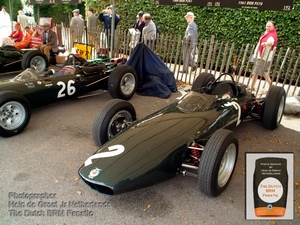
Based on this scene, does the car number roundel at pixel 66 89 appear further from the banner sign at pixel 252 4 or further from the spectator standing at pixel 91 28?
the spectator standing at pixel 91 28

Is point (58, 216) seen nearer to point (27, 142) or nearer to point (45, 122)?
point (27, 142)

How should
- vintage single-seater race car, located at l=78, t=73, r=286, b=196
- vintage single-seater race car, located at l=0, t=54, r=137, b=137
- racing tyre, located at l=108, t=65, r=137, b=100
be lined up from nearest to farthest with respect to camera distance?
vintage single-seater race car, located at l=78, t=73, r=286, b=196, vintage single-seater race car, located at l=0, t=54, r=137, b=137, racing tyre, located at l=108, t=65, r=137, b=100

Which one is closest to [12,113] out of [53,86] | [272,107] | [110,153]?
[53,86]

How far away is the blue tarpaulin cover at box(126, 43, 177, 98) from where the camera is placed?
6.66 m

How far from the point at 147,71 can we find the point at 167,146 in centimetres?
415

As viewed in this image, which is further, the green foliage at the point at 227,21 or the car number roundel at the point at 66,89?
the green foliage at the point at 227,21

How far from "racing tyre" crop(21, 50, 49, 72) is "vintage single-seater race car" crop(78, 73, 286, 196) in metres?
4.69

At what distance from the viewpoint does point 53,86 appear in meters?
4.93

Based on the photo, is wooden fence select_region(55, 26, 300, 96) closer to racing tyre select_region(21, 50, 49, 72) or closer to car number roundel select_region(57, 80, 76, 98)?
racing tyre select_region(21, 50, 49, 72)

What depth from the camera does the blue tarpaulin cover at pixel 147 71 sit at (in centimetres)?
666

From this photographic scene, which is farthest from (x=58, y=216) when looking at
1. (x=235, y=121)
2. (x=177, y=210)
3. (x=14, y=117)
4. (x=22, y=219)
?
(x=235, y=121)

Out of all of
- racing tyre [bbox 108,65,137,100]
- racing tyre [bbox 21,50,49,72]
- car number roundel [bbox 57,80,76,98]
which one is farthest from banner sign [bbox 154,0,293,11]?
racing tyre [bbox 21,50,49,72]

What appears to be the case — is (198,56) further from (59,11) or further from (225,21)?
(59,11)

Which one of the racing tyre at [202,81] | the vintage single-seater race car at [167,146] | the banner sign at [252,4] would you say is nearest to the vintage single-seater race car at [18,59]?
the banner sign at [252,4]
